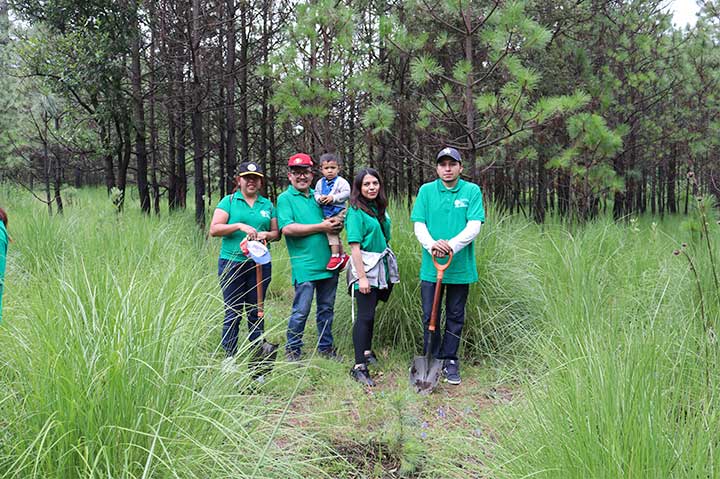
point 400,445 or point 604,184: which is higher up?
point 604,184

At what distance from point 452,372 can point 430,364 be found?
0.18m

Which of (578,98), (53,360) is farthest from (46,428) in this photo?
(578,98)

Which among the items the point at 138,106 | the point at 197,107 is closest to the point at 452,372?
the point at 197,107

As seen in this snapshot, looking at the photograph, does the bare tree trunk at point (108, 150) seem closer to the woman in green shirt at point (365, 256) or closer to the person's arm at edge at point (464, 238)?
the woman in green shirt at point (365, 256)

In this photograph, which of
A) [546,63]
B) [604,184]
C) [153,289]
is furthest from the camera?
[546,63]

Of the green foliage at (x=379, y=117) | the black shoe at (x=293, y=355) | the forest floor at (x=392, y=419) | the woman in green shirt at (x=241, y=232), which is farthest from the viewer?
the green foliage at (x=379, y=117)

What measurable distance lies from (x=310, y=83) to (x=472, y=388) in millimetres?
5522

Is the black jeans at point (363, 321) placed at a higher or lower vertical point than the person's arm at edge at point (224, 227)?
lower

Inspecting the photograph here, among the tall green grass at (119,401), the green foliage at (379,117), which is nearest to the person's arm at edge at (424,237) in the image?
the tall green grass at (119,401)

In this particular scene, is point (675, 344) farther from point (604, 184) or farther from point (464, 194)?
point (604, 184)

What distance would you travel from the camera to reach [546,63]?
1005 cm

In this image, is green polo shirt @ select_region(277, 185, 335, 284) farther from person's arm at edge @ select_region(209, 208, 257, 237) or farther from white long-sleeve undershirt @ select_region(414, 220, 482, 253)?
white long-sleeve undershirt @ select_region(414, 220, 482, 253)

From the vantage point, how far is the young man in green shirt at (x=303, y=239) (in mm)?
4000

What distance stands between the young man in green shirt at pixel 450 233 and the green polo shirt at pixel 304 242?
0.79 m
